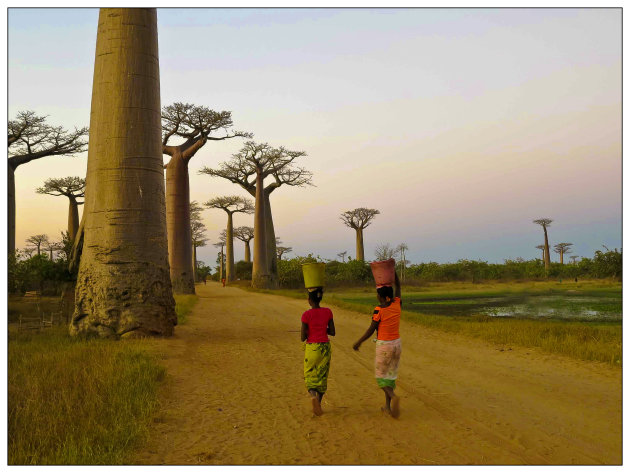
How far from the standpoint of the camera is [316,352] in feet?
14.6

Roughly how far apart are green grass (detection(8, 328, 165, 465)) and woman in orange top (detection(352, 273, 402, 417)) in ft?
6.39

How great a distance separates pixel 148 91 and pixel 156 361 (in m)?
4.86

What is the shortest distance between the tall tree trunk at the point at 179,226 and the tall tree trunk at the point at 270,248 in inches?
382

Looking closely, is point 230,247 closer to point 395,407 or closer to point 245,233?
point 245,233

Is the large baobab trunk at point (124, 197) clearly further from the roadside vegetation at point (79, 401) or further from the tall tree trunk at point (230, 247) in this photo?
the tall tree trunk at point (230, 247)

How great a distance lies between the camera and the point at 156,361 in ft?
21.6

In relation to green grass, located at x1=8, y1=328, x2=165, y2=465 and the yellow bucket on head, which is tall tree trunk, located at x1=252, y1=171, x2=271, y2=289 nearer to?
green grass, located at x1=8, y1=328, x2=165, y2=465

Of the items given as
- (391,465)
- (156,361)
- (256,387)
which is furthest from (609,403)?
(156,361)

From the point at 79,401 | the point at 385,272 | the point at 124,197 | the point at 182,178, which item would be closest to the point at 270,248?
the point at 182,178

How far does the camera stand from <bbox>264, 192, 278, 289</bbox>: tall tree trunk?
31078mm

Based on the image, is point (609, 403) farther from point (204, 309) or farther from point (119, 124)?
point (204, 309)

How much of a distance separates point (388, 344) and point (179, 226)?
17610 millimetres

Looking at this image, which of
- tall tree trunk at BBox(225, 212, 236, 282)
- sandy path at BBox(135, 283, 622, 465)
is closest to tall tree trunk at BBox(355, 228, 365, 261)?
tall tree trunk at BBox(225, 212, 236, 282)

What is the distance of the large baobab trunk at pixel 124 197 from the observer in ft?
27.6
